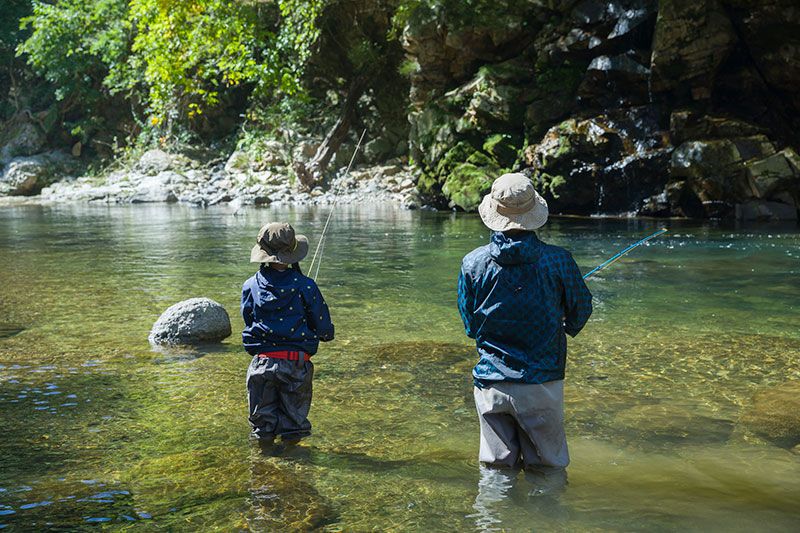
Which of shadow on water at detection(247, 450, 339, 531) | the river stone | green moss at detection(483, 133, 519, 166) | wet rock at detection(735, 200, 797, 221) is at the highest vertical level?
green moss at detection(483, 133, 519, 166)

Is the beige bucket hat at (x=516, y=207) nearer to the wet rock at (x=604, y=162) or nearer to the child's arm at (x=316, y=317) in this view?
the child's arm at (x=316, y=317)

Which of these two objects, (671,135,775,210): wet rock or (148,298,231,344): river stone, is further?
(671,135,775,210): wet rock

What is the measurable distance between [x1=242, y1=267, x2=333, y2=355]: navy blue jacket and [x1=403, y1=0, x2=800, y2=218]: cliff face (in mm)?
15894

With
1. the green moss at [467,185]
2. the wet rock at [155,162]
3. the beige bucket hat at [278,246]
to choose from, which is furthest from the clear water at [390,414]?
the wet rock at [155,162]

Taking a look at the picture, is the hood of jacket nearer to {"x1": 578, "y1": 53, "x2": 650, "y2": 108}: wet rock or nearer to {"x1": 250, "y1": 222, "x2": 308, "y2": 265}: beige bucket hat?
{"x1": 250, "y1": 222, "x2": 308, "y2": 265}: beige bucket hat

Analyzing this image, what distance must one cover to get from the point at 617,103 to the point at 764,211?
16.5ft

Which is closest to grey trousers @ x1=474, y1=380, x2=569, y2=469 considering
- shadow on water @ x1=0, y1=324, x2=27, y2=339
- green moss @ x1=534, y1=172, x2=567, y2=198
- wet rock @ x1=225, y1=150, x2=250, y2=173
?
shadow on water @ x1=0, y1=324, x2=27, y2=339

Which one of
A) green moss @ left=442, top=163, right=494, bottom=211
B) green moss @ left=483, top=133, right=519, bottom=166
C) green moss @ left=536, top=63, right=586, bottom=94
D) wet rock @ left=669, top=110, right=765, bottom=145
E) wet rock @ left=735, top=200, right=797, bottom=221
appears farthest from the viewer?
green moss @ left=483, top=133, right=519, bottom=166

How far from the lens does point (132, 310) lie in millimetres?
9570

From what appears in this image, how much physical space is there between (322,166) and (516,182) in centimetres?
2873

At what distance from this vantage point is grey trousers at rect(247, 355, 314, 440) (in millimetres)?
4805

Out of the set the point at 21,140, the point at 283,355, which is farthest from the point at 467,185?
the point at 21,140

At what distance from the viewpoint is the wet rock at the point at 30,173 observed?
40531 millimetres

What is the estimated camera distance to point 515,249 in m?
3.88
